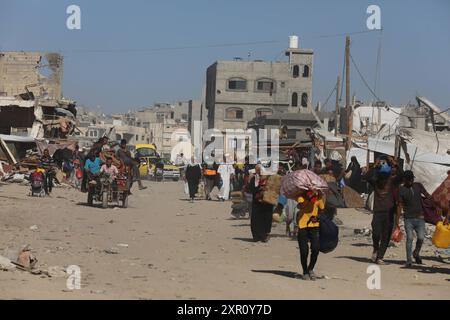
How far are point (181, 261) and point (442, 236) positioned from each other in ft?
13.3

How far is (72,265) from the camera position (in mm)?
12133

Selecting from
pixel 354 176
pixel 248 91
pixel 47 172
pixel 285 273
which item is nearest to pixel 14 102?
pixel 47 172

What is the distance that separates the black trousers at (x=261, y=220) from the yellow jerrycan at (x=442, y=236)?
445 cm

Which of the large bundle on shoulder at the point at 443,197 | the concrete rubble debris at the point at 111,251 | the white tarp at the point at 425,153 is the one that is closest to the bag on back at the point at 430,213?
the large bundle on shoulder at the point at 443,197

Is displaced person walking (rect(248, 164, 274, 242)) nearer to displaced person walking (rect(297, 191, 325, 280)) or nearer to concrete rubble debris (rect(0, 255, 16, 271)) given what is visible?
displaced person walking (rect(297, 191, 325, 280))

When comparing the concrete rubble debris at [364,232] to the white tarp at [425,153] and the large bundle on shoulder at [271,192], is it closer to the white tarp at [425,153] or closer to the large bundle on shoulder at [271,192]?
the large bundle on shoulder at [271,192]

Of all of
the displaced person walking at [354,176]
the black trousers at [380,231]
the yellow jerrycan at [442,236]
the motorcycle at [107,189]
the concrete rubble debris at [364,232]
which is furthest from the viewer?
the displaced person walking at [354,176]

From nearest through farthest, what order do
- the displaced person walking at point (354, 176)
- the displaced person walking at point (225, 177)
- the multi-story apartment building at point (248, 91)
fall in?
the displaced person walking at point (354, 176)
the displaced person walking at point (225, 177)
the multi-story apartment building at point (248, 91)

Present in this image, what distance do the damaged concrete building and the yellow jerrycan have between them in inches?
1531

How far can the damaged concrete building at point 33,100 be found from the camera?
51.0 metres

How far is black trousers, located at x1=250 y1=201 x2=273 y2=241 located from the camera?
17.1 meters

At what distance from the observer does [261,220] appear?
1714 centimetres
